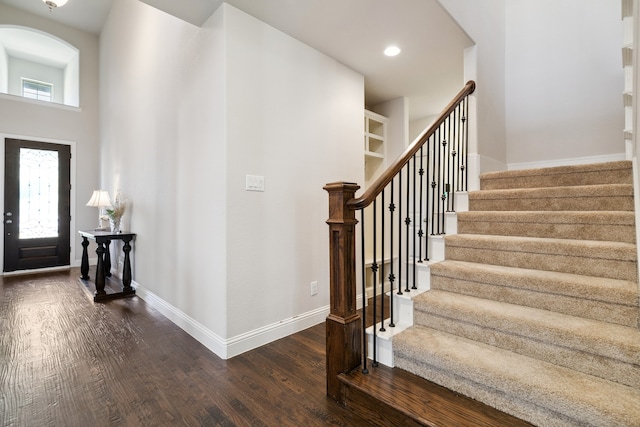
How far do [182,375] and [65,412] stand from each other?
592 mm

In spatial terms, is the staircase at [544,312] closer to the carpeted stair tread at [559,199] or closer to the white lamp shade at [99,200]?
the carpeted stair tread at [559,199]

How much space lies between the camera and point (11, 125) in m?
5.13

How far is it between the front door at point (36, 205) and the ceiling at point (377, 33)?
5.00m

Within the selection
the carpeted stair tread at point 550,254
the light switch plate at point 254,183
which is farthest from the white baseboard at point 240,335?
the carpeted stair tread at point 550,254

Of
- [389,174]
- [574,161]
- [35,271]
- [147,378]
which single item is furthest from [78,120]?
[574,161]

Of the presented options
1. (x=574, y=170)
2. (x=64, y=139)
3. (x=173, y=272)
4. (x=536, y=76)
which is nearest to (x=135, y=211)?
(x=173, y=272)

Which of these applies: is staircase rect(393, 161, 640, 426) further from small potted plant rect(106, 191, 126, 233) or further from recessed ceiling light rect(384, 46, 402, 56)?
small potted plant rect(106, 191, 126, 233)

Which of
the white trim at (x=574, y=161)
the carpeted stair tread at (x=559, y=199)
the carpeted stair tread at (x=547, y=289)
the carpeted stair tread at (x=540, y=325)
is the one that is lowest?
the carpeted stair tread at (x=540, y=325)

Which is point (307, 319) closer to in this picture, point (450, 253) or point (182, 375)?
point (182, 375)

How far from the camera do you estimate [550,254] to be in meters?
1.84

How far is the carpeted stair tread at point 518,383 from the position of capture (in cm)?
114

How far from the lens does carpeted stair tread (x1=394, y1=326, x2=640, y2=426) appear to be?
3.75 feet

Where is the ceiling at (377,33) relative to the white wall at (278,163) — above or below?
above

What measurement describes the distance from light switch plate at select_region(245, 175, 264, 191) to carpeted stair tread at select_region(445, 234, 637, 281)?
152 centimetres
